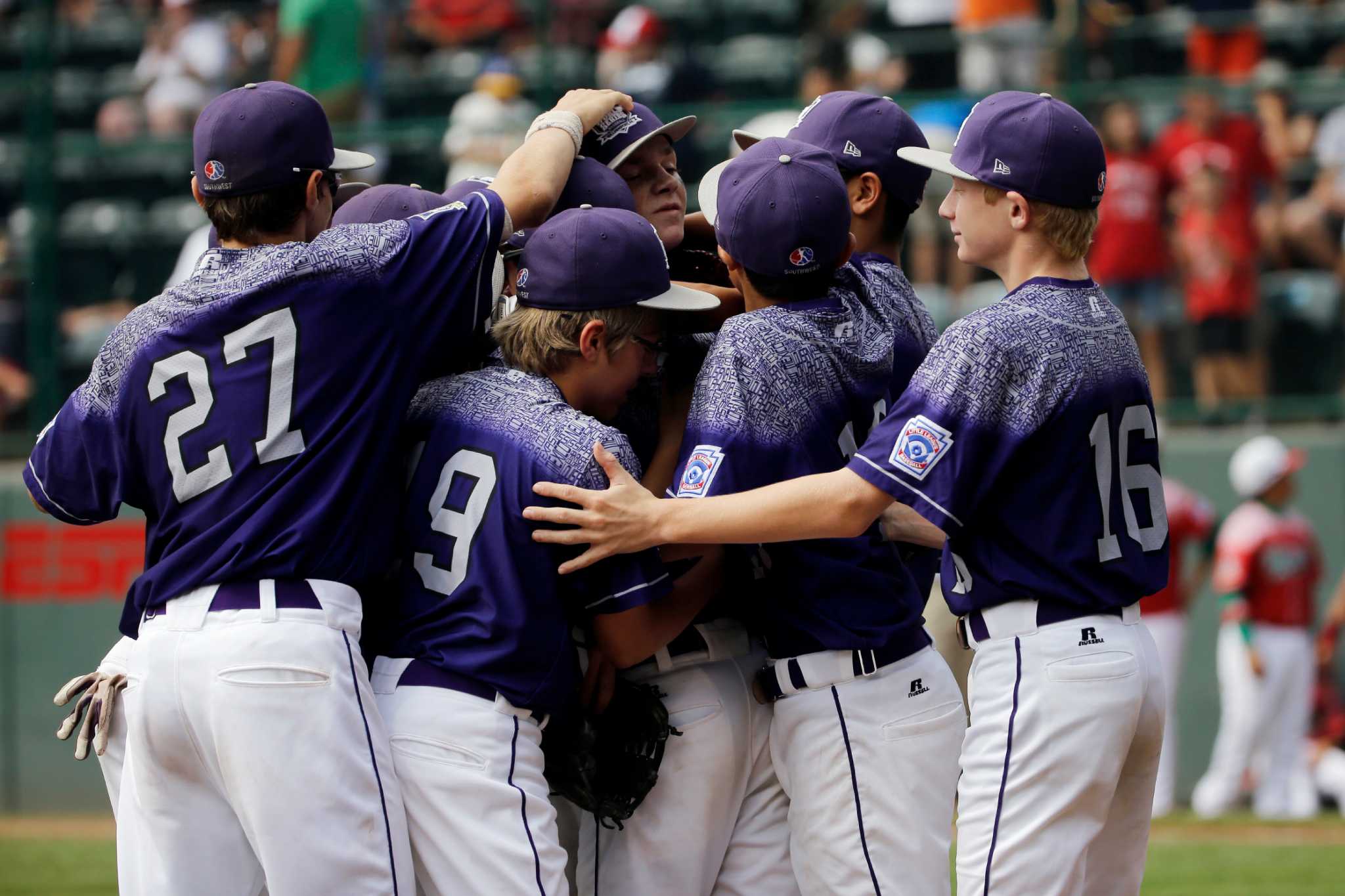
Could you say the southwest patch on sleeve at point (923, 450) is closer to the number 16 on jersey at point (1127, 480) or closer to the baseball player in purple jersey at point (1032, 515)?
the baseball player in purple jersey at point (1032, 515)

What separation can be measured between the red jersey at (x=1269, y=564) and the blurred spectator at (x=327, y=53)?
6068 mm

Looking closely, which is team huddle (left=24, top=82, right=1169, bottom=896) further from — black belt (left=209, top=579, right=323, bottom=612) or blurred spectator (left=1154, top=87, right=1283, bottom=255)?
blurred spectator (left=1154, top=87, right=1283, bottom=255)

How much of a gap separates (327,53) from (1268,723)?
23.4 feet

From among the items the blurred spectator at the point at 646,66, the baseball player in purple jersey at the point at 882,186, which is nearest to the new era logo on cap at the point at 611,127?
the baseball player in purple jersey at the point at 882,186

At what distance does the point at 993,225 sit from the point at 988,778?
47.5 inches

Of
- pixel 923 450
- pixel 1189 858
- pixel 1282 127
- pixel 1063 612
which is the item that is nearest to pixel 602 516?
pixel 923 450

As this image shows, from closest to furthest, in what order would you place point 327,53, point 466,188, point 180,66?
point 466,188, point 327,53, point 180,66

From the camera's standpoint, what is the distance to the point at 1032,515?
11.7 ft

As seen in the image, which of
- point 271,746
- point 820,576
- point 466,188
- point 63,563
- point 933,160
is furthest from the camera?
point 63,563

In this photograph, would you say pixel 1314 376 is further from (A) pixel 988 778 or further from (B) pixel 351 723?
(B) pixel 351 723

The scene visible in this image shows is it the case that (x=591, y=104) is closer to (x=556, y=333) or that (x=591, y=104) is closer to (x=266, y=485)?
(x=556, y=333)

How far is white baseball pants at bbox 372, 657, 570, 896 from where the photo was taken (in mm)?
3359

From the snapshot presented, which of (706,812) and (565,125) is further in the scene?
(565,125)

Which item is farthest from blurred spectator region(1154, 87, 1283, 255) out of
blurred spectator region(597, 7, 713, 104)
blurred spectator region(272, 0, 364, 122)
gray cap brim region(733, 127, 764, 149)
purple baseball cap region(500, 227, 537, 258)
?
purple baseball cap region(500, 227, 537, 258)
